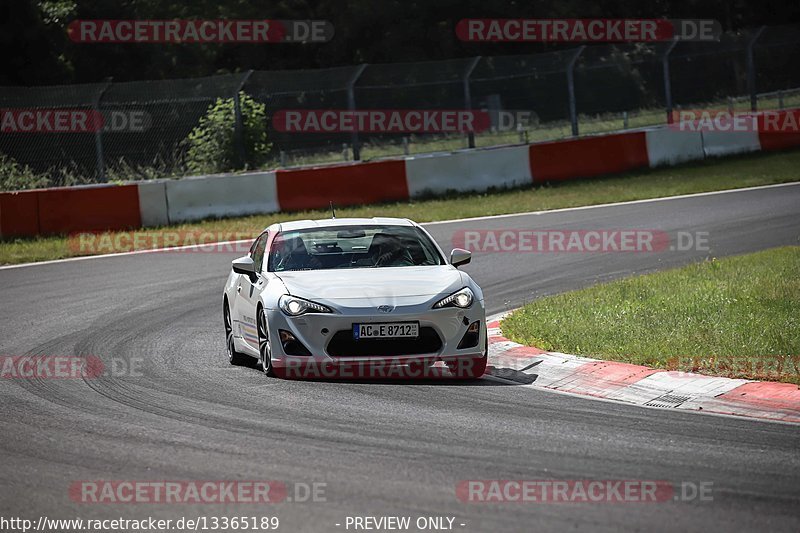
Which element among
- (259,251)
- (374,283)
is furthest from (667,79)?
(374,283)

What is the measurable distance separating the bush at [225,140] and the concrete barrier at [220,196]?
8.79 feet

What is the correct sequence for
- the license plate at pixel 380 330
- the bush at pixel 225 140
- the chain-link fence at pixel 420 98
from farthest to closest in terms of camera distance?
1. the bush at pixel 225 140
2. the chain-link fence at pixel 420 98
3. the license plate at pixel 380 330

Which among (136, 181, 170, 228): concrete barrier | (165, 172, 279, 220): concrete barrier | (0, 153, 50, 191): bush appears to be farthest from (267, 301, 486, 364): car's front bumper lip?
(0, 153, 50, 191): bush

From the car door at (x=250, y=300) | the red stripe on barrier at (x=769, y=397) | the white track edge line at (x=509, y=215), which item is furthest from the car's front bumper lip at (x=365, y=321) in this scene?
the white track edge line at (x=509, y=215)

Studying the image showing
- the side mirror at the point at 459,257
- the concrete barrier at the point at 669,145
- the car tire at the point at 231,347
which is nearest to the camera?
the side mirror at the point at 459,257

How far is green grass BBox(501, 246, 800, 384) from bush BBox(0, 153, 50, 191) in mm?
14039

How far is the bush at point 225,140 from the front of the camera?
85.8 ft

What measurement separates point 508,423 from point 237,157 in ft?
62.9

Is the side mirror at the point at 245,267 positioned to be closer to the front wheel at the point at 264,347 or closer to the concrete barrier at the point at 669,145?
the front wheel at the point at 264,347

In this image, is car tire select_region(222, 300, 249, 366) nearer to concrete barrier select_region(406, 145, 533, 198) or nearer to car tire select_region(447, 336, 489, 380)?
car tire select_region(447, 336, 489, 380)

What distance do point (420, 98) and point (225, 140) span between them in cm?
946

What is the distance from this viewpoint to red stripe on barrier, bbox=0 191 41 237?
21391 millimetres

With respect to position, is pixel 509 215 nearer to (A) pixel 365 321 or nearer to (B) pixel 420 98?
(A) pixel 365 321

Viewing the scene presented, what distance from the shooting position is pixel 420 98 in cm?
3441
